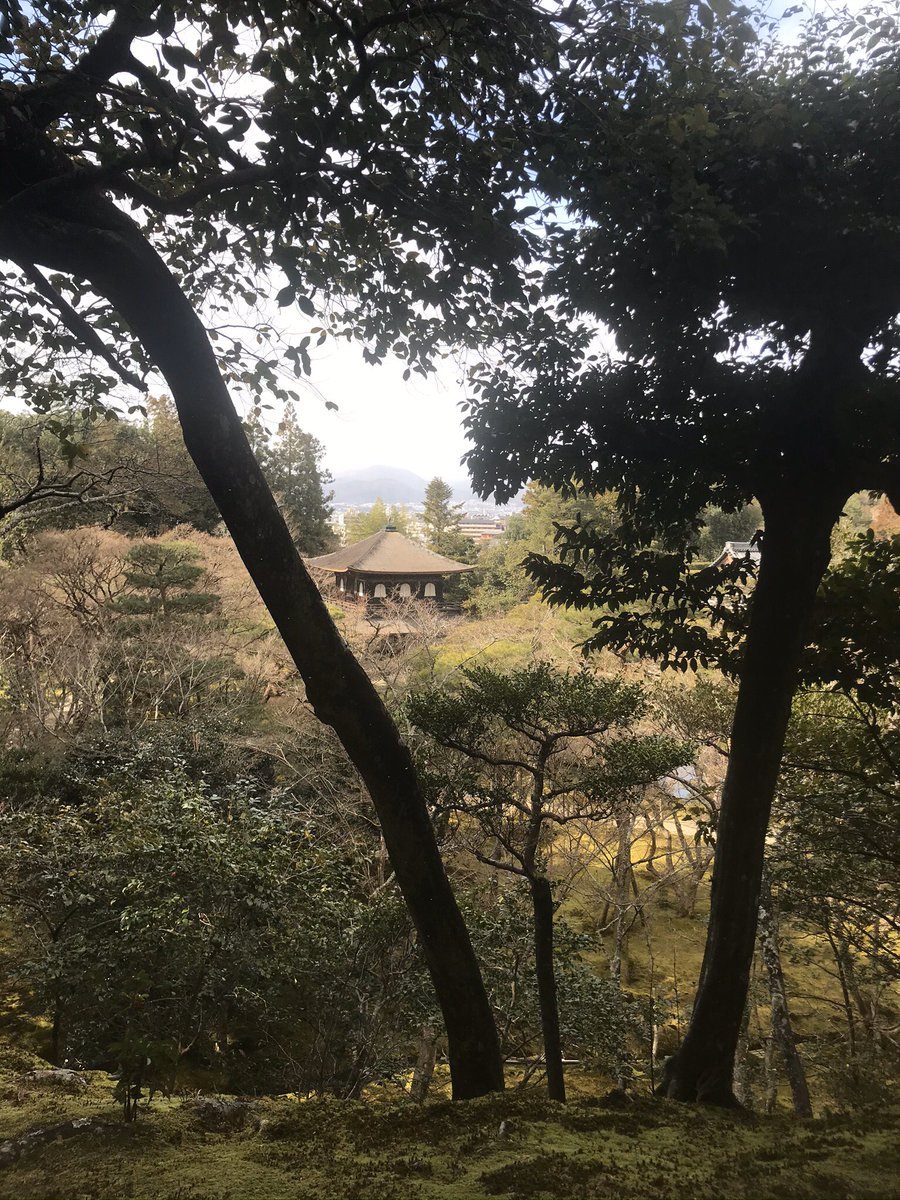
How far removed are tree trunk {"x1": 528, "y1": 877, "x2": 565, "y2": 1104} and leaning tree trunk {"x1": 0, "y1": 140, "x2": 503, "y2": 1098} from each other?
34 cm

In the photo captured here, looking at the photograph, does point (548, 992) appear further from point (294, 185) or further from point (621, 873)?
point (621, 873)

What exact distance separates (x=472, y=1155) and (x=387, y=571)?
19.5 meters

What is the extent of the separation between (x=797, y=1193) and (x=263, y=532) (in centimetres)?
215

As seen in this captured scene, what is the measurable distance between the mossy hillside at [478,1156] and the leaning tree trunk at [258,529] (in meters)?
0.41

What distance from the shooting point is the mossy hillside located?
1.38 m

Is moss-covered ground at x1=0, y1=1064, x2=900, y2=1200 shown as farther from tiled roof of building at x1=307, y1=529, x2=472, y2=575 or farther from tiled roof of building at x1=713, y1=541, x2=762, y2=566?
tiled roof of building at x1=307, y1=529, x2=472, y2=575

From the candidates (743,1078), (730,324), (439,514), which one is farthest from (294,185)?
(439,514)

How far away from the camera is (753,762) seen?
8.62 ft

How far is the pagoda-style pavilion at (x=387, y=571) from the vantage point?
69.0 feet

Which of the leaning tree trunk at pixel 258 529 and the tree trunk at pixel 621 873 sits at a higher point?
the leaning tree trunk at pixel 258 529

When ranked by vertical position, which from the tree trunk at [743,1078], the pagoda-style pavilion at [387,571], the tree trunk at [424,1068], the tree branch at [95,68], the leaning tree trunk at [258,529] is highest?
the pagoda-style pavilion at [387,571]

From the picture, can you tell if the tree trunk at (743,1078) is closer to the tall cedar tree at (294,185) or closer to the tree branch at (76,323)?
the tall cedar tree at (294,185)

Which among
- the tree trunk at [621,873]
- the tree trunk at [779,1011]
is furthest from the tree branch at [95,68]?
the tree trunk at [621,873]

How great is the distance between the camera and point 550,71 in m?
2.39
